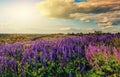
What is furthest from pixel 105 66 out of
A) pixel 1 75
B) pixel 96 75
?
pixel 1 75

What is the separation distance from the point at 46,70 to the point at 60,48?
0.95 meters

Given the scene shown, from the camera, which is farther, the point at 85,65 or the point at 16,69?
the point at 85,65

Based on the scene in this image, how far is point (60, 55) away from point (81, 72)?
79cm

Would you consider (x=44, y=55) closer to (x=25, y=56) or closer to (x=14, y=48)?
(x=25, y=56)

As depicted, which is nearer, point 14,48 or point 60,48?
point 60,48

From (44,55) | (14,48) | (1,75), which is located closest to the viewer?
(1,75)

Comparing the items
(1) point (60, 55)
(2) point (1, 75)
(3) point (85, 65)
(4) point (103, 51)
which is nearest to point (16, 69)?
(2) point (1, 75)

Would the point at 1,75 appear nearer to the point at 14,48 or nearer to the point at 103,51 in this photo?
the point at 14,48

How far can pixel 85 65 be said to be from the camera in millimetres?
7516

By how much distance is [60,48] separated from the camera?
779cm

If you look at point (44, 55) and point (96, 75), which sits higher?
point (44, 55)

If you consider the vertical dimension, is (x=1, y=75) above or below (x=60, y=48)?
below

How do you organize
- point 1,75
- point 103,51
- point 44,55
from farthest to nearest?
1. point 103,51
2. point 44,55
3. point 1,75

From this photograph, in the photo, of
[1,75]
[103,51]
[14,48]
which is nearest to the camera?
[1,75]
